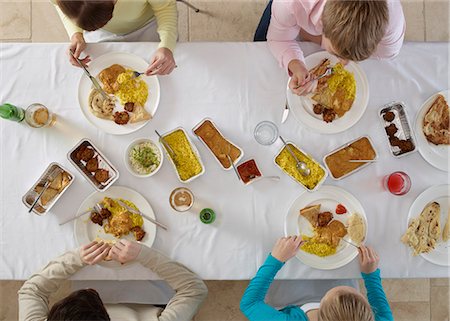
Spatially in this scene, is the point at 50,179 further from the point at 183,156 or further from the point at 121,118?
the point at 183,156

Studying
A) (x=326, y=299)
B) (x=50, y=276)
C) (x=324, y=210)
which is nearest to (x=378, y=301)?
(x=326, y=299)

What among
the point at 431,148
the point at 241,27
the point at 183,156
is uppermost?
the point at 241,27

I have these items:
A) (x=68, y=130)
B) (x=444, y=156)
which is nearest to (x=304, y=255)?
(x=444, y=156)

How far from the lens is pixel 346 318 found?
1245 mm

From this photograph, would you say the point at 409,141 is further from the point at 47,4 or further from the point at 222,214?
the point at 47,4

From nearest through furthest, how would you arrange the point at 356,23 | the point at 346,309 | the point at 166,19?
the point at 356,23
the point at 346,309
the point at 166,19

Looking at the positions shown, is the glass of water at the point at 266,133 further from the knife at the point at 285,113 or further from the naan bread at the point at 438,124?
the naan bread at the point at 438,124

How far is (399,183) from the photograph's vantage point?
4.50ft

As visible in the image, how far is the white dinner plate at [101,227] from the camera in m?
1.39

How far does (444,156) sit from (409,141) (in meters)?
0.14

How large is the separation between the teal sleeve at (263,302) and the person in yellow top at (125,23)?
0.73m

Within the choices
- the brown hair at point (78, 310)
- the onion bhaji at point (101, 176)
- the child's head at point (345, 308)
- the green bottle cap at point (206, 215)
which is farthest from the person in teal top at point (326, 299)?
the onion bhaji at point (101, 176)

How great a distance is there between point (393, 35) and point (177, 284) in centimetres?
105

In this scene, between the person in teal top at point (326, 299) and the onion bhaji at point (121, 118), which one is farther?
the onion bhaji at point (121, 118)
